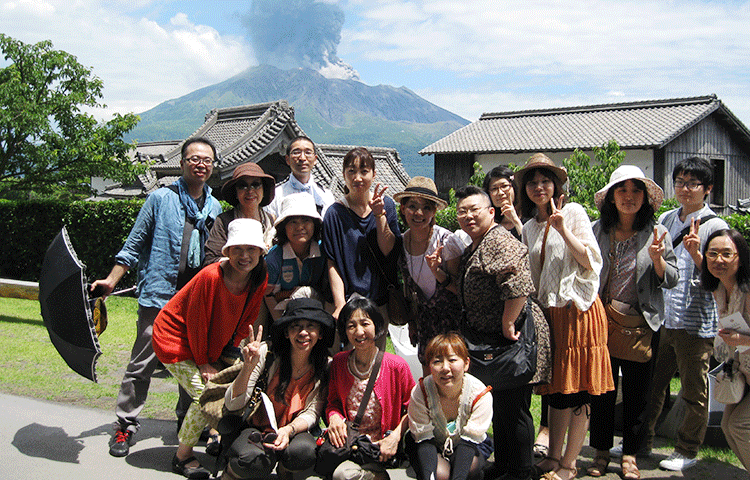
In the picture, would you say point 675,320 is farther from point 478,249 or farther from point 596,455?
point 478,249

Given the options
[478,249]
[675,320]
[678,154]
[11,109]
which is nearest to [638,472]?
[675,320]

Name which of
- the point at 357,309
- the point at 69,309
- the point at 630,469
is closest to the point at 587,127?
the point at 630,469

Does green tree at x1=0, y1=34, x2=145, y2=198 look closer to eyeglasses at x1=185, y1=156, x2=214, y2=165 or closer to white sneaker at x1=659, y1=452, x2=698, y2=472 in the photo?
eyeglasses at x1=185, y1=156, x2=214, y2=165

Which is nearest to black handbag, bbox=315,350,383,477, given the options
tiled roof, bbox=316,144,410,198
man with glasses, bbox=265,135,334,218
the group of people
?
the group of people

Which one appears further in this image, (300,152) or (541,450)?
(300,152)

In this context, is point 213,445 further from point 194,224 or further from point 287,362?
point 194,224

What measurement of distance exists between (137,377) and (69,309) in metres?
0.70

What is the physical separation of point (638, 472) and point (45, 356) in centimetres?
683

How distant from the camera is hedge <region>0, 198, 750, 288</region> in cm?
1175

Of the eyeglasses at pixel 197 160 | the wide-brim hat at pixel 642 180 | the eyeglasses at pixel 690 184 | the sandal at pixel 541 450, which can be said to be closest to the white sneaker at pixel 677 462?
the sandal at pixel 541 450

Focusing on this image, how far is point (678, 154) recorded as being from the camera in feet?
74.1

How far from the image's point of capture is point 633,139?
2239cm

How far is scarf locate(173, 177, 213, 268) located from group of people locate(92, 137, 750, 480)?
2 centimetres

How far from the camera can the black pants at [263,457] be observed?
3307mm
